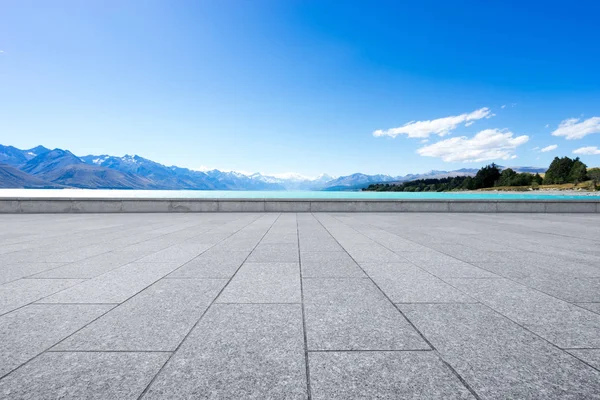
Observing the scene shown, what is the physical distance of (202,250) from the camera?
24.6 ft

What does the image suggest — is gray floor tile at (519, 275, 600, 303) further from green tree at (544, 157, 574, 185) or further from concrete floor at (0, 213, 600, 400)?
green tree at (544, 157, 574, 185)

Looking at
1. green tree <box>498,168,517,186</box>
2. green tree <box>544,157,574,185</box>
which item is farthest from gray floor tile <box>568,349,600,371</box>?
green tree <box>544,157,574,185</box>

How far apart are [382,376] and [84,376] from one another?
98.3 inches

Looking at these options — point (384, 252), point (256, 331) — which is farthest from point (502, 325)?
point (384, 252)

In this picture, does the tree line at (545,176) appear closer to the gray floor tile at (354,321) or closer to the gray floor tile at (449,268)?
the gray floor tile at (449,268)

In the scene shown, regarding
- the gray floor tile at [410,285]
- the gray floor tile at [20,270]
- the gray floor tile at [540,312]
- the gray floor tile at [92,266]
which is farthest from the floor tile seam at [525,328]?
the gray floor tile at [20,270]

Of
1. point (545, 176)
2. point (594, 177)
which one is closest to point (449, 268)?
point (594, 177)

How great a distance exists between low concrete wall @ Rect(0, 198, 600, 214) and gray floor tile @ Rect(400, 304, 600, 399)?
16.5m

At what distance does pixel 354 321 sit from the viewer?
11.1 ft

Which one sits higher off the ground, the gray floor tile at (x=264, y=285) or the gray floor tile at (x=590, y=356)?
the gray floor tile at (x=264, y=285)

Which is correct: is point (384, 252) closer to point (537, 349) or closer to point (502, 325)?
point (502, 325)

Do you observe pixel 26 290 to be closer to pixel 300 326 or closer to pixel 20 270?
pixel 20 270

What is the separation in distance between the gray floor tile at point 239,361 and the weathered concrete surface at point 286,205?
16393 mm

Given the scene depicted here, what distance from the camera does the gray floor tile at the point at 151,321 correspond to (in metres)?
2.89
